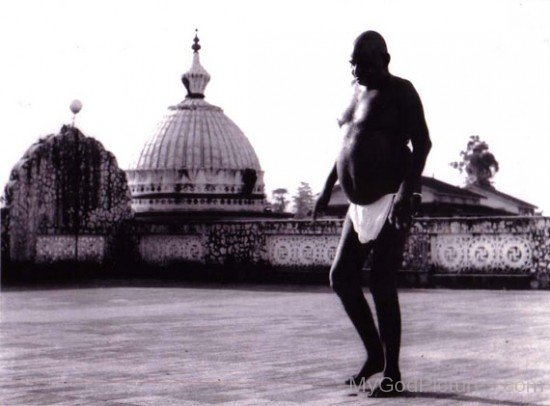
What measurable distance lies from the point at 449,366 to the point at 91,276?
54.6ft

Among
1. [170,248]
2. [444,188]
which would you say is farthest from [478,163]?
[170,248]

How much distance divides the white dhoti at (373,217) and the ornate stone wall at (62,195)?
16107 millimetres

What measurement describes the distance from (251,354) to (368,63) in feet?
7.43

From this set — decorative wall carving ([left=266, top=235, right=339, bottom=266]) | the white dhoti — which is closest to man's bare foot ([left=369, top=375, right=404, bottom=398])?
the white dhoti

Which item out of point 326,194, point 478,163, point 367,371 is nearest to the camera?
point 367,371

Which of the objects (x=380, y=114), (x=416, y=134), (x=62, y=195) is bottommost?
→ (x=416, y=134)

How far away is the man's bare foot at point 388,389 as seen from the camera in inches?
177

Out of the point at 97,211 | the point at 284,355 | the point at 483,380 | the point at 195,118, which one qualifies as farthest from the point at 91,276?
the point at 483,380

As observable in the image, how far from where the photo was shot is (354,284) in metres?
4.96

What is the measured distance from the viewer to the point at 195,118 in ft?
101

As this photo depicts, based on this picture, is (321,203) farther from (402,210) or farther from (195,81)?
(195,81)

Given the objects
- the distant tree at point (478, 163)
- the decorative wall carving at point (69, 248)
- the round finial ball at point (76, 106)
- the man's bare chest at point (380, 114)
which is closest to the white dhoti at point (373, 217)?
the man's bare chest at point (380, 114)

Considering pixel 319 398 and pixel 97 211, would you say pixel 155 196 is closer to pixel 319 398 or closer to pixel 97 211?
pixel 97 211

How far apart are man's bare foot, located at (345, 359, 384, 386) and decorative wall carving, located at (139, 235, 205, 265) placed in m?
16.3
